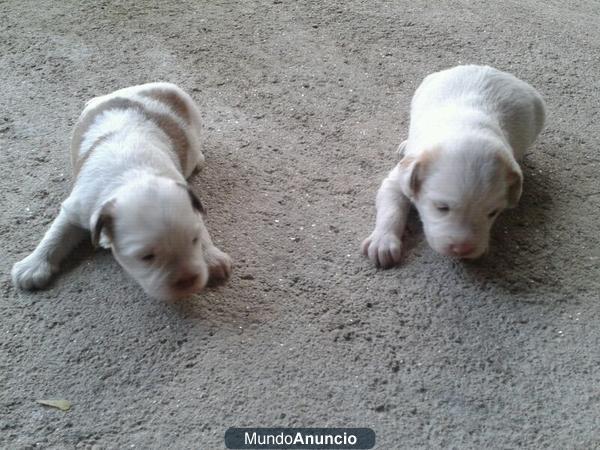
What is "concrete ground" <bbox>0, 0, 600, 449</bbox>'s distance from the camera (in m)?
2.75

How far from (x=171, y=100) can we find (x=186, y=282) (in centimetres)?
141

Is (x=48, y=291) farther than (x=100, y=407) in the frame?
Yes

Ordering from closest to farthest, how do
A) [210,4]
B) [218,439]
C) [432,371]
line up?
[218,439] → [432,371] → [210,4]

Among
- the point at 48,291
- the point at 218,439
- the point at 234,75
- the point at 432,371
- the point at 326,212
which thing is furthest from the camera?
the point at 234,75

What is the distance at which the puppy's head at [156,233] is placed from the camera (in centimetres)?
281

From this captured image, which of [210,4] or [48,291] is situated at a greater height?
[210,4]

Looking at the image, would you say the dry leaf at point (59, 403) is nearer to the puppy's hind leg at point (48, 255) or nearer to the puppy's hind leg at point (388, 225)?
the puppy's hind leg at point (48, 255)

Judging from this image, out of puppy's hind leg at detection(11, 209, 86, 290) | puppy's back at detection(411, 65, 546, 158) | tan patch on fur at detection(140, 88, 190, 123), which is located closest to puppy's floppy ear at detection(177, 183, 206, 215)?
puppy's hind leg at detection(11, 209, 86, 290)

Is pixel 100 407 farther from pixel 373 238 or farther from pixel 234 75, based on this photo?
pixel 234 75

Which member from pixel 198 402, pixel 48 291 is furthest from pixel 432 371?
pixel 48 291

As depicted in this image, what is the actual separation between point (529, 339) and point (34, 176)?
125 inches

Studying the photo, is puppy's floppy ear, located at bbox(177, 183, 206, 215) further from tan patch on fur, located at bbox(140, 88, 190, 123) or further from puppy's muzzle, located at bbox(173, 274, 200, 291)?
tan patch on fur, located at bbox(140, 88, 190, 123)

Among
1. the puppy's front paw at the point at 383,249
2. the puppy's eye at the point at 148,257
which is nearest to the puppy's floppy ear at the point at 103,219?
the puppy's eye at the point at 148,257

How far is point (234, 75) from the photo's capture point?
4.94 m
